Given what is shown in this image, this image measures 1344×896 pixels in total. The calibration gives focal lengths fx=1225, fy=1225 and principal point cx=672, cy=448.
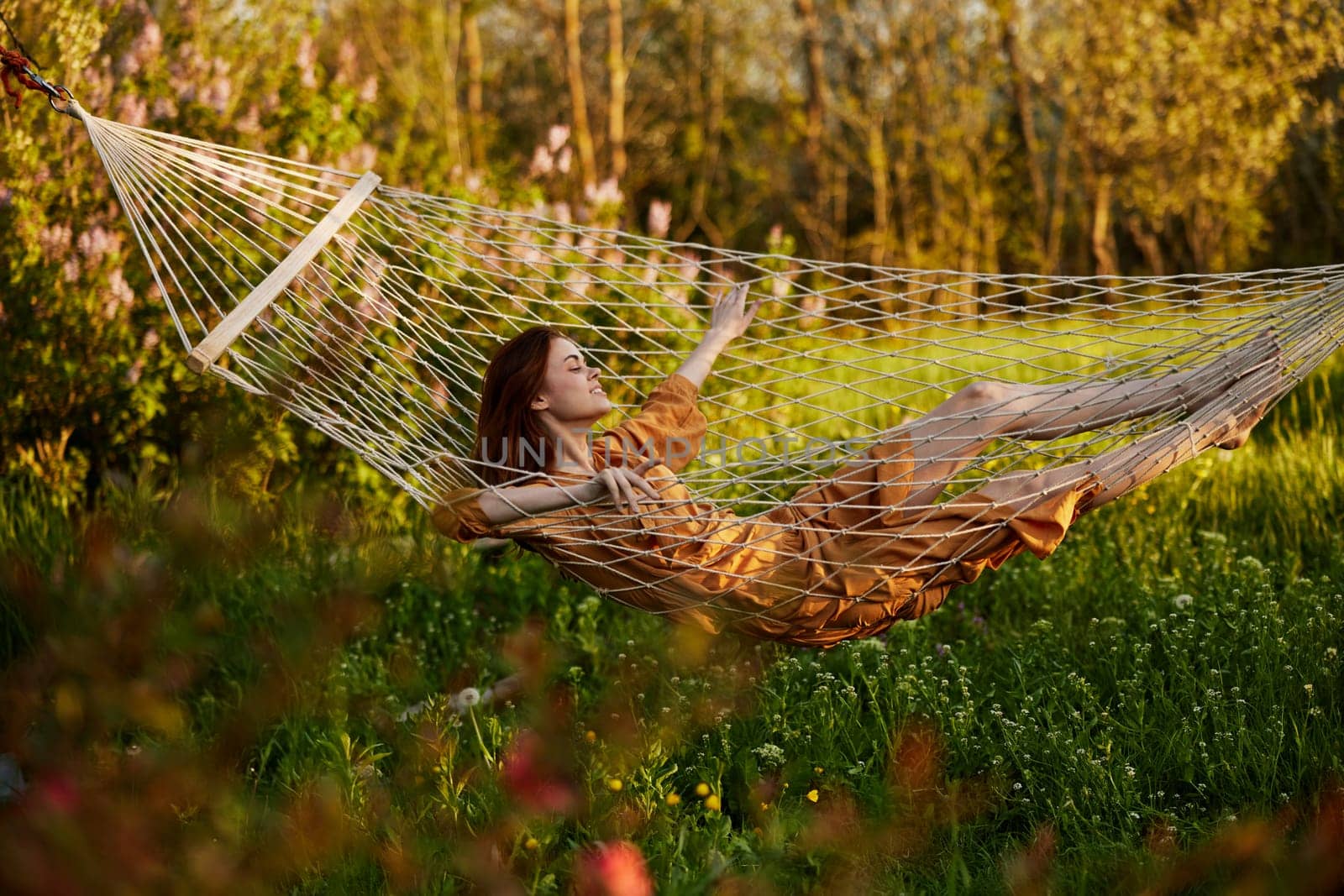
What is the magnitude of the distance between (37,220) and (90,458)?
0.66m

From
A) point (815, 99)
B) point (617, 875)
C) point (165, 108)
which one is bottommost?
point (617, 875)

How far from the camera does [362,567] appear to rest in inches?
99.5

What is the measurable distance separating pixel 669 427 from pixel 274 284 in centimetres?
72

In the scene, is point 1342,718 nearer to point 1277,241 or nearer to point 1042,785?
point 1042,785

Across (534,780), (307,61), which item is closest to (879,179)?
(307,61)

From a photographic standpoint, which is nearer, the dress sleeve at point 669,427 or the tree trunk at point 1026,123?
the dress sleeve at point 669,427

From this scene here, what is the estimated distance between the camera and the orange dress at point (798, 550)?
5.97 feet

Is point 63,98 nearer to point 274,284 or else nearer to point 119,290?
point 274,284

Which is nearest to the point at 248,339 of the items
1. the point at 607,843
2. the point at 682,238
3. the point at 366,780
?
the point at 366,780

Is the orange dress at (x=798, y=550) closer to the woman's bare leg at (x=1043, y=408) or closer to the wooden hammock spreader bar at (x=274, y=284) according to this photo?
the woman's bare leg at (x=1043, y=408)

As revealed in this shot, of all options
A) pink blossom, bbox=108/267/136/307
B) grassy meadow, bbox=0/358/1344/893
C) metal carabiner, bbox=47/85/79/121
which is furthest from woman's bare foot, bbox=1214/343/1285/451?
pink blossom, bbox=108/267/136/307

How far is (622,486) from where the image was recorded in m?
1.78

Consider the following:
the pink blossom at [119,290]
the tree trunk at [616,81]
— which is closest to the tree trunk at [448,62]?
the tree trunk at [616,81]

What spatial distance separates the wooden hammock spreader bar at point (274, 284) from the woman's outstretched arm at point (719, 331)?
66 centimetres
